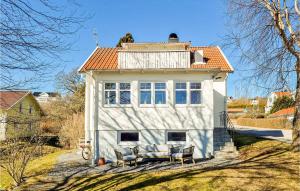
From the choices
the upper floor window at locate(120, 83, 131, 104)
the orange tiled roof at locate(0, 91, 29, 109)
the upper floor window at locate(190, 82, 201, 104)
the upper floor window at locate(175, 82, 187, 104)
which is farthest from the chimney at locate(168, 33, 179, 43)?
the orange tiled roof at locate(0, 91, 29, 109)

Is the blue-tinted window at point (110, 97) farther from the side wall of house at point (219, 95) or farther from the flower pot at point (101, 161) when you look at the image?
the side wall of house at point (219, 95)

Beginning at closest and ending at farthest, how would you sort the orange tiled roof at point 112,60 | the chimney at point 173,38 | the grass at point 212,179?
the grass at point 212,179 → the orange tiled roof at point 112,60 → the chimney at point 173,38

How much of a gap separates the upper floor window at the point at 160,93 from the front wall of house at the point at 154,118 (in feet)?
1.10

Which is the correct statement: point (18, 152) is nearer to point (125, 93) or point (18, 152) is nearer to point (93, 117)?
point (93, 117)

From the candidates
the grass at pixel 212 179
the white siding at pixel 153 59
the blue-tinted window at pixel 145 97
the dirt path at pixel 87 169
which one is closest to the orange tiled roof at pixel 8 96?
the grass at pixel 212 179

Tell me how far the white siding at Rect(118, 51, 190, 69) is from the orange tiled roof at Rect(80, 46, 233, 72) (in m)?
0.78

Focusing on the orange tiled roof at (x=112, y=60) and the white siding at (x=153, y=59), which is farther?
the orange tiled roof at (x=112, y=60)

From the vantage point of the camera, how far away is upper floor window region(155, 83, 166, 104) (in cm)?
1969

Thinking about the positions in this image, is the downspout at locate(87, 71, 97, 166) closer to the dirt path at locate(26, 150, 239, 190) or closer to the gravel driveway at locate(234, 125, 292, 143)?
the dirt path at locate(26, 150, 239, 190)

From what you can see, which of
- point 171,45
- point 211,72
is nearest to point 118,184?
point 211,72

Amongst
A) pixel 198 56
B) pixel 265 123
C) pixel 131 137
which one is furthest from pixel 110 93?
pixel 265 123

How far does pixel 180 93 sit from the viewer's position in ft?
64.6

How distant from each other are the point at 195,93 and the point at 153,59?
3401 mm

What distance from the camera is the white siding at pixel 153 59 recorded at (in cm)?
2009
